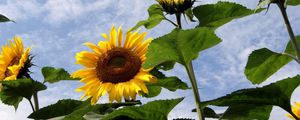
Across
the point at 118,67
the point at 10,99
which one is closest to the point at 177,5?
the point at 118,67

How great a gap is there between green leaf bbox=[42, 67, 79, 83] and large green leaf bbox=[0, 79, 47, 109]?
0.18 m

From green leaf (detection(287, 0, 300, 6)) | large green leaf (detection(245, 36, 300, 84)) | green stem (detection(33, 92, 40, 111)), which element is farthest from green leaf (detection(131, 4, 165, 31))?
A: green stem (detection(33, 92, 40, 111))

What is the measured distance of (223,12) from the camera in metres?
2.83

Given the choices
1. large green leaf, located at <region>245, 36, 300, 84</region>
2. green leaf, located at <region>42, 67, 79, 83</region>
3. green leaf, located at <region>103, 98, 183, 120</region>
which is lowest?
green leaf, located at <region>103, 98, 183, 120</region>

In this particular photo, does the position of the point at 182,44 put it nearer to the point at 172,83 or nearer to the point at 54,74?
the point at 172,83

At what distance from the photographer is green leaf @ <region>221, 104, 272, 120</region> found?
7.18 ft

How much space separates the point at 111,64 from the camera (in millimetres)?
3361

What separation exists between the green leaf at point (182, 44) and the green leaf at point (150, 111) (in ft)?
0.65

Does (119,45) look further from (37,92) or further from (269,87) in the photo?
(269,87)

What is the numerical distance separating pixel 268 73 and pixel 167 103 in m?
0.91

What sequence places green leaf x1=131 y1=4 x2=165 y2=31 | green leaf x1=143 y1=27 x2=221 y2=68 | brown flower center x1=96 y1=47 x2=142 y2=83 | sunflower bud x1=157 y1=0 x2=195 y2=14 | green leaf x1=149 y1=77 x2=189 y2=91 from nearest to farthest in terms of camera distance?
green leaf x1=143 y1=27 x2=221 y2=68 → green leaf x1=149 y1=77 x2=189 y2=91 → sunflower bud x1=157 y1=0 x2=195 y2=14 → green leaf x1=131 y1=4 x2=165 y2=31 → brown flower center x1=96 y1=47 x2=142 y2=83

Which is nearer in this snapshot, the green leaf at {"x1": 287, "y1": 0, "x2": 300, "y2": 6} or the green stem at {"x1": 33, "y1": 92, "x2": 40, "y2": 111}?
the green leaf at {"x1": 287, "y1": 0, "x2": 300, "y2": 6}

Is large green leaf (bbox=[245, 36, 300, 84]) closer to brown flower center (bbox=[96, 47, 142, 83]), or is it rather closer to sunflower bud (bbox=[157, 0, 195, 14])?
sunflower bud (bbox=[157, 0, 195, 14])

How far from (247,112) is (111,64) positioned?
1340 mm
